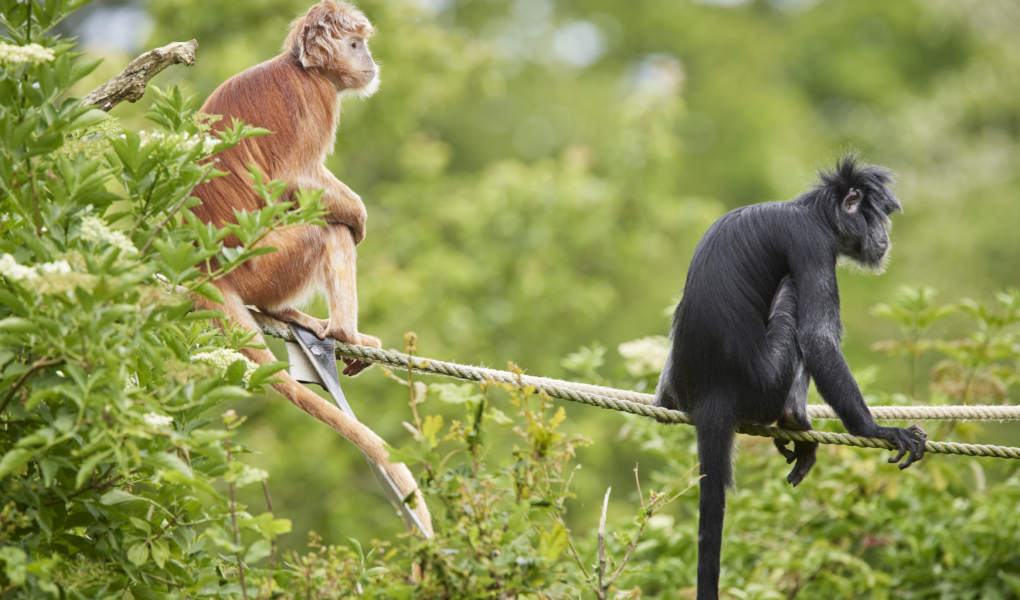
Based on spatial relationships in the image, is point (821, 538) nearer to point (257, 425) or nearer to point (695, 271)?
point (695, 271)

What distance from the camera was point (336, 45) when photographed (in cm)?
343

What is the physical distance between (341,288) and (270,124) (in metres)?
0.68

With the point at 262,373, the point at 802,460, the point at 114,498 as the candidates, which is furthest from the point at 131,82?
the point at 802,460

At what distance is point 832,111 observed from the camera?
20.9 m

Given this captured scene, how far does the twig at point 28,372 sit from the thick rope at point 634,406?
1.24m

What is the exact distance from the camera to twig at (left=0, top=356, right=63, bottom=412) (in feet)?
5.09

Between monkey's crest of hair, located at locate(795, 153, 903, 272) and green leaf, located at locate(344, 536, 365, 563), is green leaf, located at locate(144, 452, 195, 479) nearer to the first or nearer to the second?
green leaf, located at locate(344, 536, 365, 563)

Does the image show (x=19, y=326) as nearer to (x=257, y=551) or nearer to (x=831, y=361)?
(x=257, y=551)

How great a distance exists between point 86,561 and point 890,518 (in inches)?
137

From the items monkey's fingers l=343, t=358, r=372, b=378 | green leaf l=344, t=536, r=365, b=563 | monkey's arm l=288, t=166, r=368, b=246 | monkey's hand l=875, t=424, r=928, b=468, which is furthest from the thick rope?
green leaf l=344, t=536, r=365, b=563

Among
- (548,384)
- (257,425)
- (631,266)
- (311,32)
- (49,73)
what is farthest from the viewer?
(631,266)

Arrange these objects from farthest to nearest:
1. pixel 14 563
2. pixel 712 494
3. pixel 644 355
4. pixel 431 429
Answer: pixel 644 355 < pixel 712 494 < pixel 431 429 < pixel 14 563

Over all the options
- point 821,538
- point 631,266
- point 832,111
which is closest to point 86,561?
point 821,538

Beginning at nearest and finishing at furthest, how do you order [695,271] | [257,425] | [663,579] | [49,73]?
[49,73] < [695,271] < [663,579] < [257,425]
